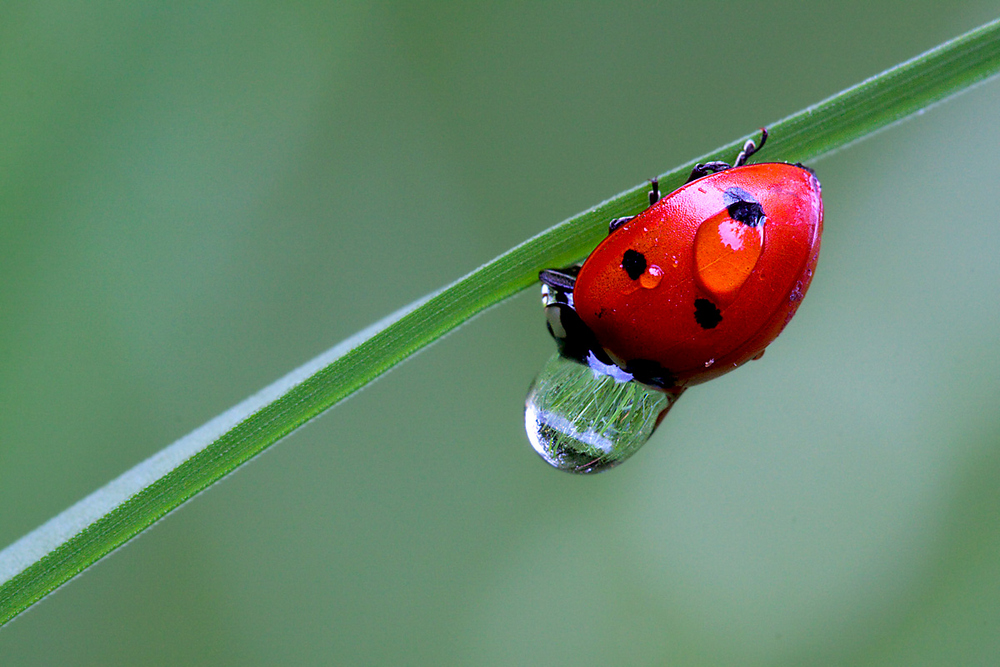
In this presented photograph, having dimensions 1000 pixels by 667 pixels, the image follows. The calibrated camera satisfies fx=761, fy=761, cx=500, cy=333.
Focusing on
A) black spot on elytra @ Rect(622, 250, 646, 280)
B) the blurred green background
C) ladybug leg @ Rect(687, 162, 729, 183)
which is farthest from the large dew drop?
the blurred green background

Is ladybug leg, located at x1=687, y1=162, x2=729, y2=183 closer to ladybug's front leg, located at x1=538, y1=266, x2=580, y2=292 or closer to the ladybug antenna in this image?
the ladybug antenna

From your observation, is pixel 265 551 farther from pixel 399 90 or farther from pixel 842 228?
pixel 842 228

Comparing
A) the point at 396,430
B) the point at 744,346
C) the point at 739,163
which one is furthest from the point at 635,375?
the point at 396,430

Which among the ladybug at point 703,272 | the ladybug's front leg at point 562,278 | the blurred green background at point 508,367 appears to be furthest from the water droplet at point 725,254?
the blurred green background at point 508,367

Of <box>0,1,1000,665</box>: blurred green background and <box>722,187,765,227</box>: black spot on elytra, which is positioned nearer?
<box>722,187,765,227</box>: black spot on elytra

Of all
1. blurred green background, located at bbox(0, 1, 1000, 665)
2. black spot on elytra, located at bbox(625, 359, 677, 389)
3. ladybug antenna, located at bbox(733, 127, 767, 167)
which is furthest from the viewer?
blurred green background, located at bbox(0, 1, 1000, 665)
